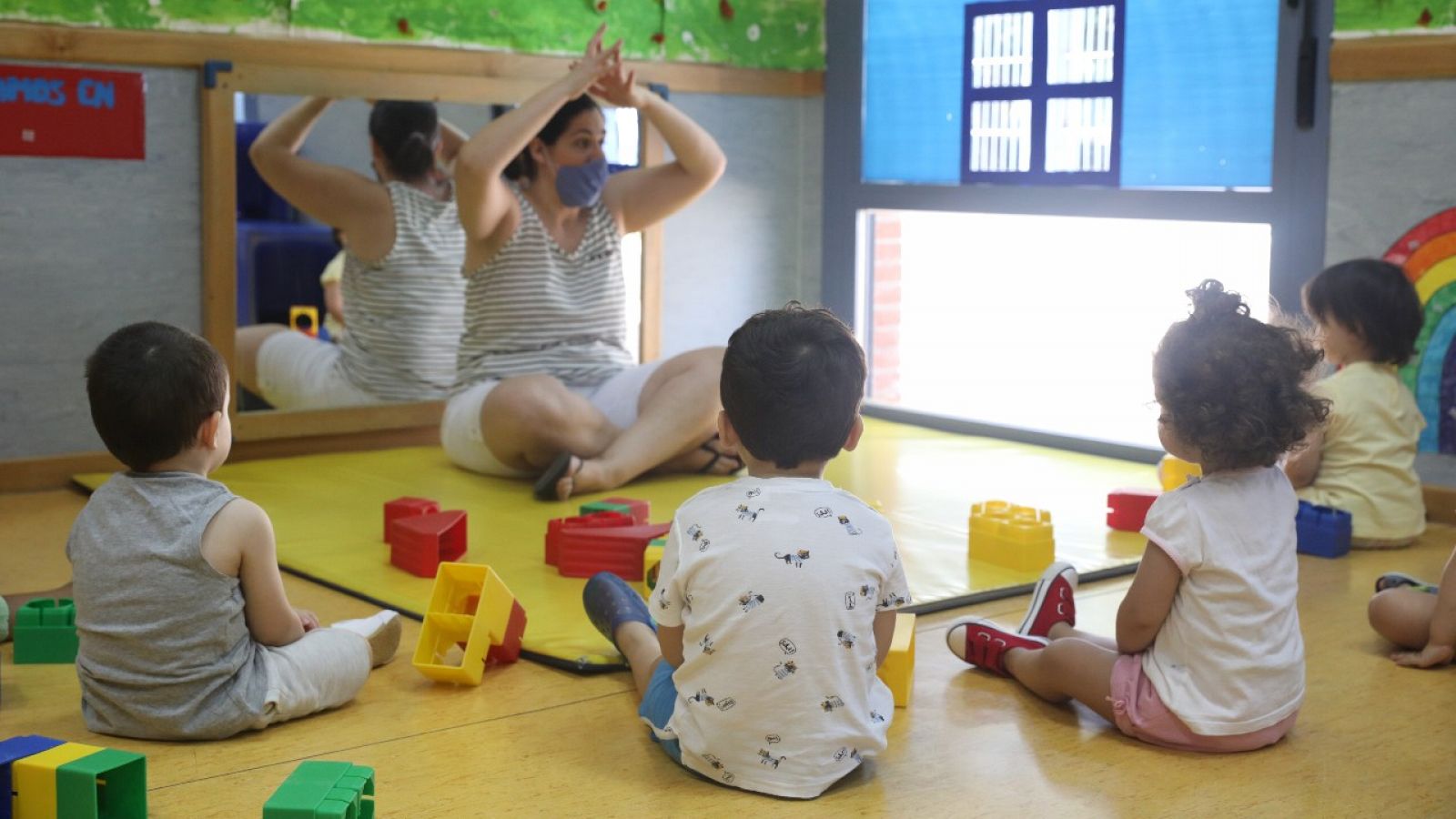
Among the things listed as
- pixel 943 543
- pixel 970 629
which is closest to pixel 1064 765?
pixel 970 629

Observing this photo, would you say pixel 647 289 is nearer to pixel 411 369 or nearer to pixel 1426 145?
pixel 411 369

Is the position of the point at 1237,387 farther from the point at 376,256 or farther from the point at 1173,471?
the point at 376,256

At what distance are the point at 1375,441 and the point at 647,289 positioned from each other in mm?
2098

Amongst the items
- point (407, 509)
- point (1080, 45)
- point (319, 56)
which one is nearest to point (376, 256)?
point (319, 56)

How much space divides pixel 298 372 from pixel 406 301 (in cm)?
31

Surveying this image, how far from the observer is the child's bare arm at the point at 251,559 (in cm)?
187

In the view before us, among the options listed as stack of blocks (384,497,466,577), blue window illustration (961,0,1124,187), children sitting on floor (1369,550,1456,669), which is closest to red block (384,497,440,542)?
stack of blocks (384,497,466,577)

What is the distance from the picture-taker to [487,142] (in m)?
3.28

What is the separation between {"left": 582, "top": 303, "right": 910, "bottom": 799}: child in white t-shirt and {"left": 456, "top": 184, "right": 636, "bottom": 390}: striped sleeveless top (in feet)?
5.87

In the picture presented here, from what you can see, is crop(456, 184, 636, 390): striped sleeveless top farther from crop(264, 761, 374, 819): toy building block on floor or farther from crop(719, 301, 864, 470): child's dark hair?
crop(264, 761, 374, 819): toy building block on floor

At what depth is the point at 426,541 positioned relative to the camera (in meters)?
2.66

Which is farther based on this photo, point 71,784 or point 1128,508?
point 1128,508

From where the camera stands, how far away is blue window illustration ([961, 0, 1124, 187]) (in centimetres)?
396

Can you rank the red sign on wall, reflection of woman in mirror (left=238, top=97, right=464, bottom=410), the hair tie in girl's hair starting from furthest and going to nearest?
1. reflection of woman in mirror (left=238, top=97, right=464, bottom=410)
2. the red sign on wall
3. the hair tie in girl's hair
